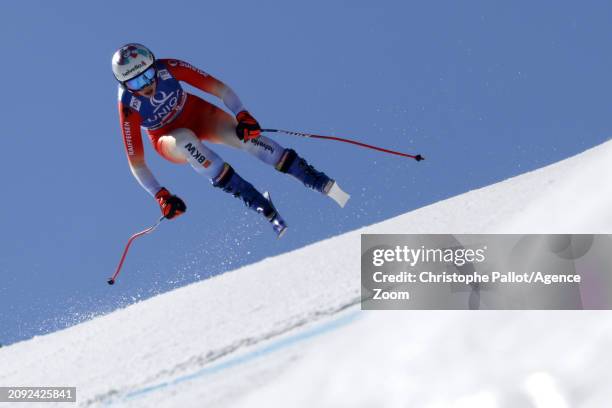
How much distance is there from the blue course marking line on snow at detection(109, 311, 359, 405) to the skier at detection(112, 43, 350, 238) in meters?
3.05

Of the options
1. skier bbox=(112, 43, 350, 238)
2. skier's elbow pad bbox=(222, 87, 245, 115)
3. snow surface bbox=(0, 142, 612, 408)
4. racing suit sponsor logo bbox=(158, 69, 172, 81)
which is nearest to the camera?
snow surface bbox=(0, 142, 612, 408)

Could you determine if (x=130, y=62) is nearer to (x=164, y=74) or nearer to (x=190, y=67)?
(x=164, y=74)

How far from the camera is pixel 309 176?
Result: 6.71 m

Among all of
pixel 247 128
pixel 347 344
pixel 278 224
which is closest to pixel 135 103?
pixel 247 128

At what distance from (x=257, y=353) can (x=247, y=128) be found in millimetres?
3362

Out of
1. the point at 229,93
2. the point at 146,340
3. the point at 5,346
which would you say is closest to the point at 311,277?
the point at 146,340

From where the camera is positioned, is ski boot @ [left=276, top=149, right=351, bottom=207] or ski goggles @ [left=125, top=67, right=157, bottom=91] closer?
ski goggles @ [left=125, top=67, right=157, bottom=91]

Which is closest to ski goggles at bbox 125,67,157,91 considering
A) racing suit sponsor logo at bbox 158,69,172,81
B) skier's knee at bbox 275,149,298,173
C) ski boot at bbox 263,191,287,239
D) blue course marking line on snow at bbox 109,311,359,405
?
racing suit sponsor logo at bbox 158,69,172,81

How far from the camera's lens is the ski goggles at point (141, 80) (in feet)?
21.0

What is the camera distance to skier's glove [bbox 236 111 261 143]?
654 cm

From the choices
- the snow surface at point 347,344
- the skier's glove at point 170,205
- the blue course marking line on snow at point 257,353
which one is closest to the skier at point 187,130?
the skier's glove at point 170,205

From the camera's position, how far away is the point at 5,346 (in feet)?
23.1

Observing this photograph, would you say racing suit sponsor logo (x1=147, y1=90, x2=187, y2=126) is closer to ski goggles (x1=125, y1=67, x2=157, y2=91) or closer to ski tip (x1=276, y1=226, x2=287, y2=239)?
ski goggles (x1=125, y1=67, x2=157, y2=91)

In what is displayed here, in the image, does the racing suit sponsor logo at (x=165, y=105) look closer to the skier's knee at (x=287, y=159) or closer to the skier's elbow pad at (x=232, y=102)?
the skier's elbow pad at (x=232, y=102)
